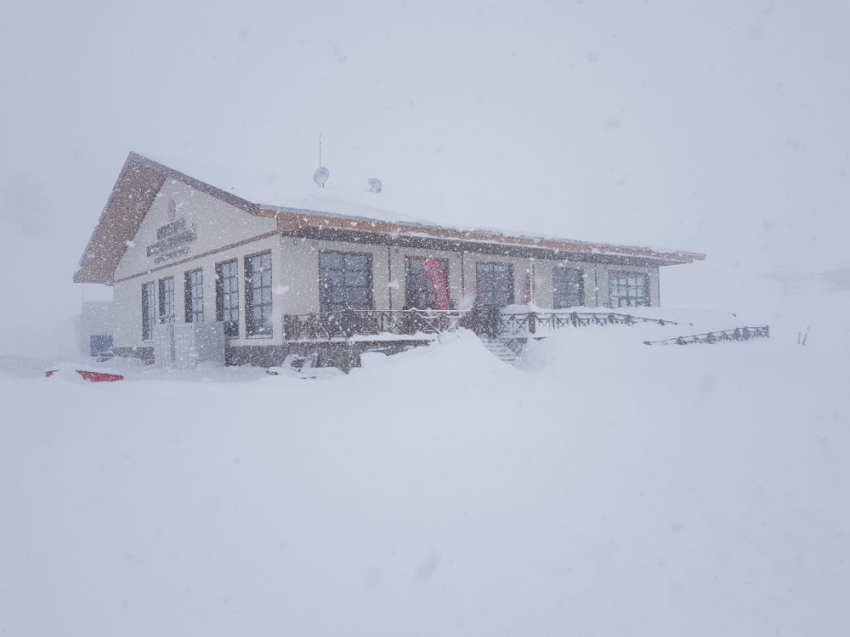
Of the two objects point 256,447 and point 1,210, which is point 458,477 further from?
point 1,210

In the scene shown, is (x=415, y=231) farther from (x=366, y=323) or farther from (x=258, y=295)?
(x=258, y=295)

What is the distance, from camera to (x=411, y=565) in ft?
12.1

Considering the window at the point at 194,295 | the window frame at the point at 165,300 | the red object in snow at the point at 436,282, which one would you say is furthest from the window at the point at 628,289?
the window frame at the point at 165,300

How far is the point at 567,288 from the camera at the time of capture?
22078 millimetres

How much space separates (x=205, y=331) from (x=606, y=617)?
48.6ft

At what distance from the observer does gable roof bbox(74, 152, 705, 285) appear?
43.8 feet

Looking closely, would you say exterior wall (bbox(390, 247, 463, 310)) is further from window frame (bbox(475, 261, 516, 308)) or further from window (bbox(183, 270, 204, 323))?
window (bbox(183, 270, 204, 323))

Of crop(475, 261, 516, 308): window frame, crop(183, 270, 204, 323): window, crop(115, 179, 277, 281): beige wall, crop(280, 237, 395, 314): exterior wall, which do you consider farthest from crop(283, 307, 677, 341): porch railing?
crop(183, 270, 204, 323): window

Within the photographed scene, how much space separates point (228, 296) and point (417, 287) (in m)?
5.91

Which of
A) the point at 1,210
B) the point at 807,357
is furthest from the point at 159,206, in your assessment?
the point at 1,210

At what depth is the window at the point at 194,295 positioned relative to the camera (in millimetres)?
18453

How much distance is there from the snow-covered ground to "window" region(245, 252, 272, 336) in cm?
691

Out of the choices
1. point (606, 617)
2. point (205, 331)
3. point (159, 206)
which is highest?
point (159, 206)

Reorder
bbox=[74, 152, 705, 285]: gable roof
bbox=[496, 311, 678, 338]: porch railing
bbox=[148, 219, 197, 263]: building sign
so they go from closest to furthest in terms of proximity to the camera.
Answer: bbox=[74, 152, 705, 285]: gable roof → bbox=[496, 311, 678, 338]: porch railing → bbox=[148, 219, 197, 263]: building sign
